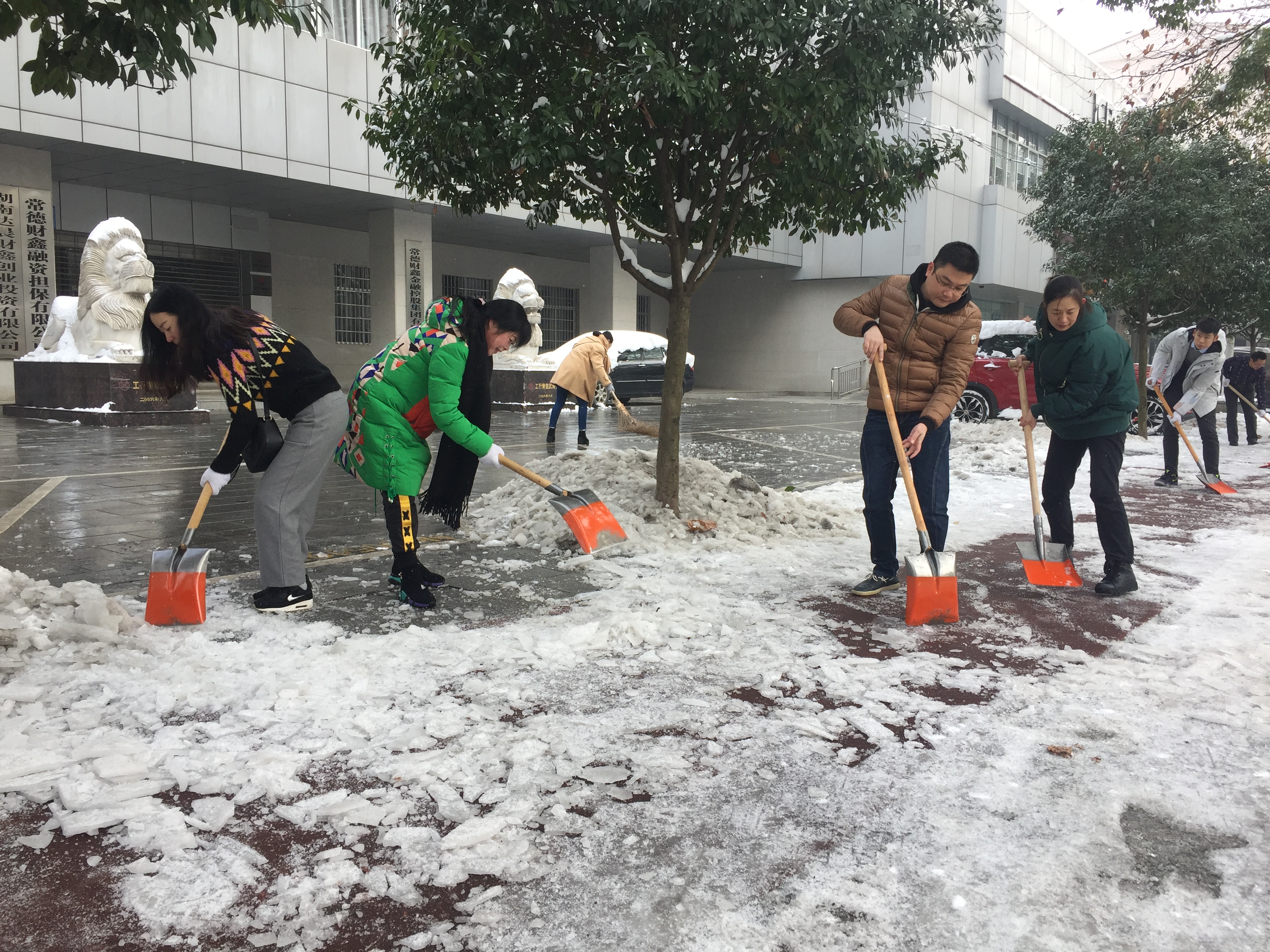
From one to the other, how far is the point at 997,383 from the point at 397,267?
12.9 m

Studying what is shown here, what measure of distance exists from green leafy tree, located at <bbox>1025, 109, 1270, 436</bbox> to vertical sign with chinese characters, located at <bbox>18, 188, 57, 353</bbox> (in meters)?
17.0

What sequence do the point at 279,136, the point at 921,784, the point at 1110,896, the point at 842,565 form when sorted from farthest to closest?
the point at 279,136, the point at 842,565, the point at 921,784, the point at 1110,896

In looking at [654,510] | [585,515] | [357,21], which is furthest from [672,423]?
[357,21]

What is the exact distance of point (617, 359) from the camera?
2138 cm

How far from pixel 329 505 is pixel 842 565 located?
3.89 meters

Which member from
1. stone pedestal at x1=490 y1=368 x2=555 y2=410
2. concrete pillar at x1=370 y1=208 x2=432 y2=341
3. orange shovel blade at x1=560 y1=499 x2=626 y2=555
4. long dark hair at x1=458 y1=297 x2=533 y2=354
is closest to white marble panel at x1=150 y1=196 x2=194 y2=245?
concrete pillar at x1=370 y1=208 x2=432 y2=341

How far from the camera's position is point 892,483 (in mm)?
4941

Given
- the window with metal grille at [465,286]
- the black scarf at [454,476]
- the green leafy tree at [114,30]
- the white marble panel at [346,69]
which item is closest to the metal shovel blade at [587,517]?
the black scarf at [454,476]

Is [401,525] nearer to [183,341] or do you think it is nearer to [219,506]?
[183,341]

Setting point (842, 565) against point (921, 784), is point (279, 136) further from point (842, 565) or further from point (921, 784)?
point (921, 784)

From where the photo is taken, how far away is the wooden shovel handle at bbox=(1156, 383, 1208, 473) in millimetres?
8328

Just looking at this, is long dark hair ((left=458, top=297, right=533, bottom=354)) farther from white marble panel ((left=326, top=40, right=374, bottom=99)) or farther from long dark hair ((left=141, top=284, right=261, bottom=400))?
white marble panel ((left=326, top=40, right=374, bottom=99))

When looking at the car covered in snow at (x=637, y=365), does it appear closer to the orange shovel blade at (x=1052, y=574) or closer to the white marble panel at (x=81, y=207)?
the white marble panel at (x=81, y=207)

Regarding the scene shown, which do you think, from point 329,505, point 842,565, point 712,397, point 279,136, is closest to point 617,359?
point 712,397
